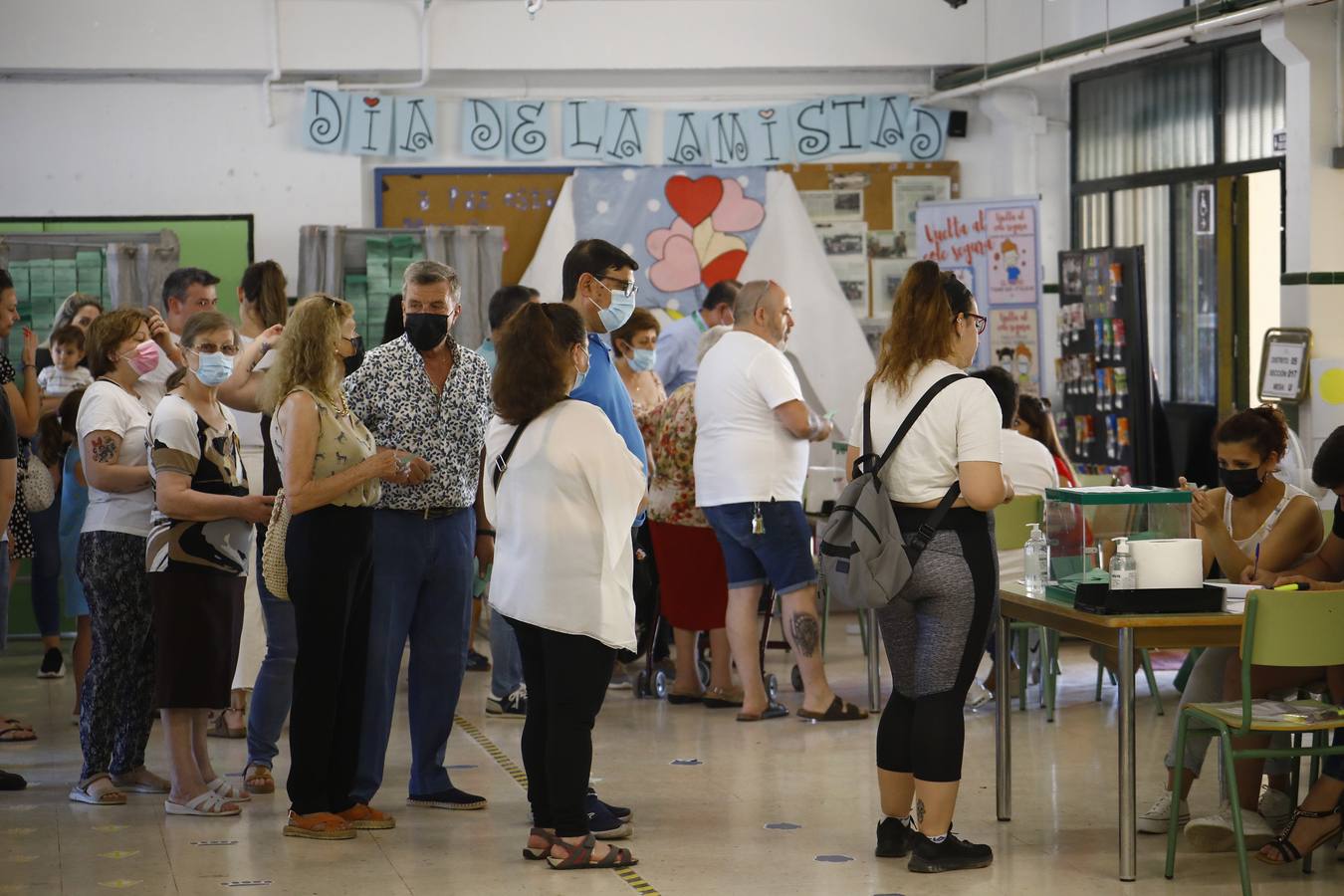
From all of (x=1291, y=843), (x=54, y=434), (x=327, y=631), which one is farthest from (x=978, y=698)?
(x=54, y=434)

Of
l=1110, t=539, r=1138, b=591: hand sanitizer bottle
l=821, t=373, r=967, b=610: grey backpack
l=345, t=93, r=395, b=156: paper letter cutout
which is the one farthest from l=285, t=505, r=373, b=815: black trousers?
l=345, t=93, r=395, b=156: paper letter cutout

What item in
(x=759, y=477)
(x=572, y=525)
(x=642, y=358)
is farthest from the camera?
(x=642, y=358)

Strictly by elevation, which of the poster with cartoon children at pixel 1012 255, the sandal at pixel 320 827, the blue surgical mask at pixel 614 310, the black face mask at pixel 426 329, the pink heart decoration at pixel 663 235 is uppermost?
the pink heart decoration at pixel 663 235

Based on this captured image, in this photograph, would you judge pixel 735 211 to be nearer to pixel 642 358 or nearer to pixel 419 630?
pixel 642 358

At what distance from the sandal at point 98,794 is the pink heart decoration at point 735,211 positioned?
602 cm

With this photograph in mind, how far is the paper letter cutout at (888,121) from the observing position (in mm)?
10312

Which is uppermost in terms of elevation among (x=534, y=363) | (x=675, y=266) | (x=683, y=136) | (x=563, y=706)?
(x=683, y=136)

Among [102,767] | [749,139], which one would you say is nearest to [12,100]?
[749,139]

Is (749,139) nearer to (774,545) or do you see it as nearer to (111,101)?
(111,101)

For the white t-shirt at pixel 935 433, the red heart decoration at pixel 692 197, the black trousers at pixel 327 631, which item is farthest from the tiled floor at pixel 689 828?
the red heart decoration at pixel 692 197

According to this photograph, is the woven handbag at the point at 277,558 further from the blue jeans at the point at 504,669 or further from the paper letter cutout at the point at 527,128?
the paper letter cutout at the point at 527,128

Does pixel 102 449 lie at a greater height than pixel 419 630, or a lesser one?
greater

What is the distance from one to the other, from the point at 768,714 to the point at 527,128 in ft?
16.1

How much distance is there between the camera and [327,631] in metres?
4.38
